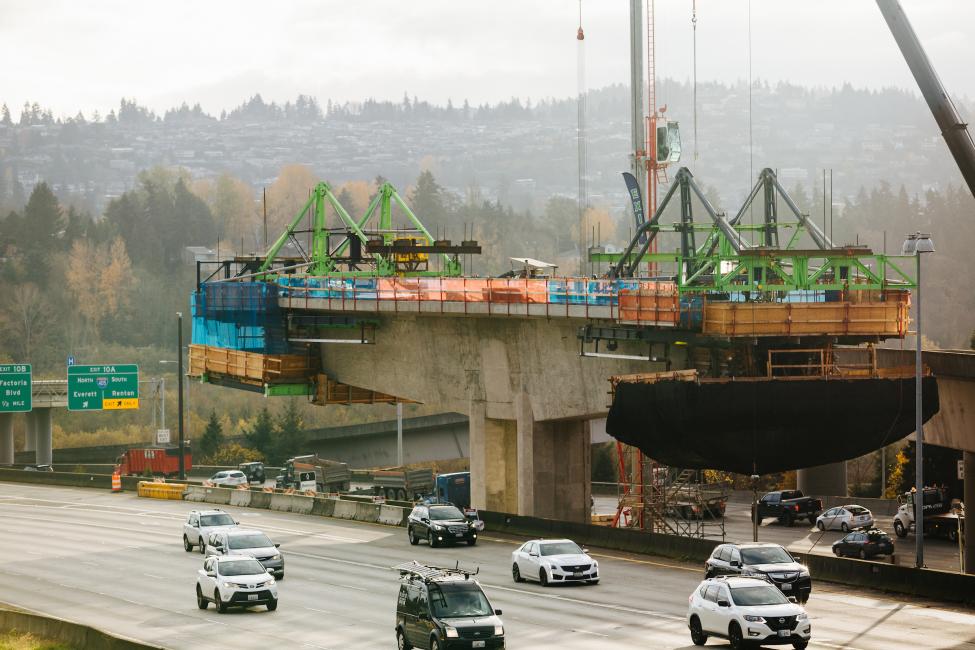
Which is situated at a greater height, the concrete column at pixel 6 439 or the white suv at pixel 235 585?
the white suv at pixel 235 585

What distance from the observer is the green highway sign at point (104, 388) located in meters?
99.4

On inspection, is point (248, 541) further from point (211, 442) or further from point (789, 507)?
point (211, 442)

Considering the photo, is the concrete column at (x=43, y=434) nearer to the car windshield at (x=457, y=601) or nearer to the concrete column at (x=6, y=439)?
the concrete column at (x=6, y=439)

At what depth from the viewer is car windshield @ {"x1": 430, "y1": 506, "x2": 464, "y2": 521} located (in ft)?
183

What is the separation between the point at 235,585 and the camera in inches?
1602

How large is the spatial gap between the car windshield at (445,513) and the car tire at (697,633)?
865 inches

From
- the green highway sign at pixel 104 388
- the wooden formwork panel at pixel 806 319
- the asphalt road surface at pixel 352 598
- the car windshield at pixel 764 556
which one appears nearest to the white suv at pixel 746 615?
the asphalt road surface at pixel 352 598

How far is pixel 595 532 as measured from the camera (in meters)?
54.6

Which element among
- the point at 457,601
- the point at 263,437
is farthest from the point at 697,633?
the point at 263,437

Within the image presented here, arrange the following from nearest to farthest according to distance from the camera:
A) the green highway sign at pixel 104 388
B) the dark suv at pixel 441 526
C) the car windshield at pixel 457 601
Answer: the car windshield at pixel 457 601
the dark suv at pixel 441 526
the green highway sign at pixel 104 388

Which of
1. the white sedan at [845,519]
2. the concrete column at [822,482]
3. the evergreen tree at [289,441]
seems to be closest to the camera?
the white sedan at [845,519]

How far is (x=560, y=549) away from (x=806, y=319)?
1131cm

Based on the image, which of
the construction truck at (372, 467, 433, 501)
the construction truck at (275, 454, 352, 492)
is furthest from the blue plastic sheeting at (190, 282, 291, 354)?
the construction truck at (275, 454, 352, 492)

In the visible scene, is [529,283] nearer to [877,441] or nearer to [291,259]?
[877,441]
